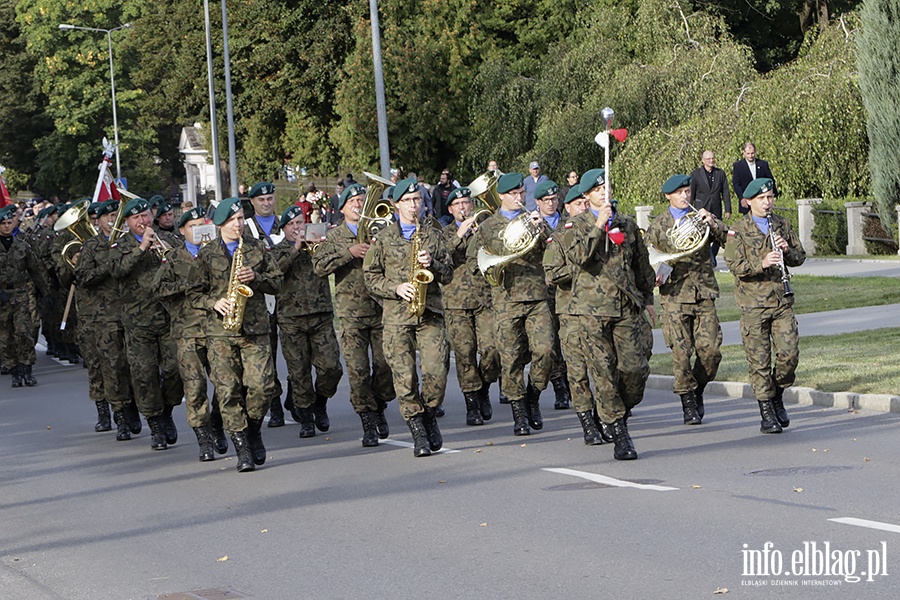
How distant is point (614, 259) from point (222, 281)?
2987 mm

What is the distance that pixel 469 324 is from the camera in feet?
47.1

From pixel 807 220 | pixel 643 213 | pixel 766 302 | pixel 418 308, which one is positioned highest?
pixel 643 213

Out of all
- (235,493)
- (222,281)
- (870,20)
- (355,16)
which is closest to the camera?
(235,493)

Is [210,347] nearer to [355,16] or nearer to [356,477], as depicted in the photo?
[356,477]

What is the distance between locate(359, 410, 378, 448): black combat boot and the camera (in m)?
12.8

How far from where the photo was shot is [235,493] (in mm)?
10922

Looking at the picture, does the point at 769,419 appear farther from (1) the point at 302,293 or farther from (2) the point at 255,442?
(1) the point at 302,293

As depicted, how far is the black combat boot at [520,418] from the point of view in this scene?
13023mm

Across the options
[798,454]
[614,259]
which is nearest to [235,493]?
[614,259]

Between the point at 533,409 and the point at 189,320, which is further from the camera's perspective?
the point at 533,409

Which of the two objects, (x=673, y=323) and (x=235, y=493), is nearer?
(x=235, y=493)

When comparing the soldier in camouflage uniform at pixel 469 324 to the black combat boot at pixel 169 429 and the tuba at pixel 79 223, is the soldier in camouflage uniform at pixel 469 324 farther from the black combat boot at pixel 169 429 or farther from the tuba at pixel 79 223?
the tuba at pixel 79 223

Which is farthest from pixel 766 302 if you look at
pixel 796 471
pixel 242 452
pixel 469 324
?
pixel 242 452

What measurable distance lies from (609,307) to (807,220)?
2138 cm
